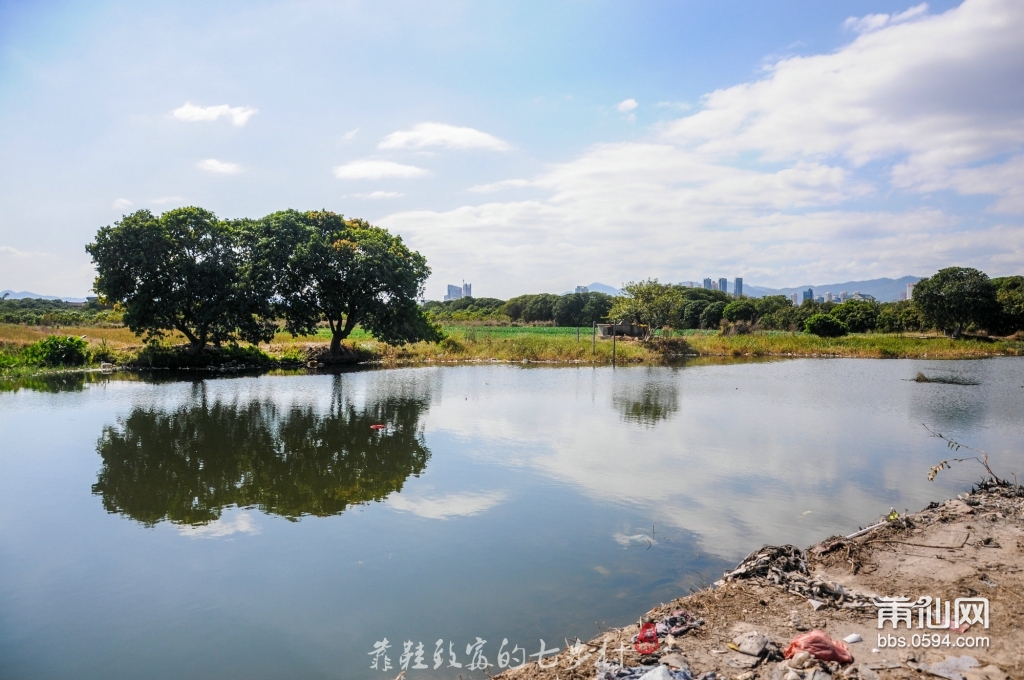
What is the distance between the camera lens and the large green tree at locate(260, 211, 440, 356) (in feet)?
89.2

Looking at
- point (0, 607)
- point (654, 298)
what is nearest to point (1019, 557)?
point (0, 607)

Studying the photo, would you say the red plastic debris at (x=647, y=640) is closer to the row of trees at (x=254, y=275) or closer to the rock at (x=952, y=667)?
the rock at (x=952, y=667)

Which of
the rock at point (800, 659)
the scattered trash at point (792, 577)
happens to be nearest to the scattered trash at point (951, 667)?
the rock at point (800, 659)

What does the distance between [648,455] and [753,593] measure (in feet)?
19.8

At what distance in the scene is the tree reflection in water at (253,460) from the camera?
9.12 metres

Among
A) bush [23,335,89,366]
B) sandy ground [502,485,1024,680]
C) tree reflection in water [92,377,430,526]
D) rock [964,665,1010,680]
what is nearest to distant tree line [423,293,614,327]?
bush [23,335,89,366]

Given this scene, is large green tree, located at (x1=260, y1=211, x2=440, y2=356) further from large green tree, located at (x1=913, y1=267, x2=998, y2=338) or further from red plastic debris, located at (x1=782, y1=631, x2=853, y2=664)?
large green tree, located at (x1=913, y1=267, x2=998, y2=338)

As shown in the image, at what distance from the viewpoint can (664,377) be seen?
2508cm

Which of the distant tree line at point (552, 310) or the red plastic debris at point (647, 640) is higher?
the distant tree line at point (552, 310)

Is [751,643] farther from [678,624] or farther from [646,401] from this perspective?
[646,401]

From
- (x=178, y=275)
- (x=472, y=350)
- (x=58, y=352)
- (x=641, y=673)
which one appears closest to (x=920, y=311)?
(x=472, y=350)

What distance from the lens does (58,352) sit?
83.4ft

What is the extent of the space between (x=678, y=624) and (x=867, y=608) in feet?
5.18

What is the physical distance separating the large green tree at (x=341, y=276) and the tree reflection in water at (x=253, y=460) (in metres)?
11.6
